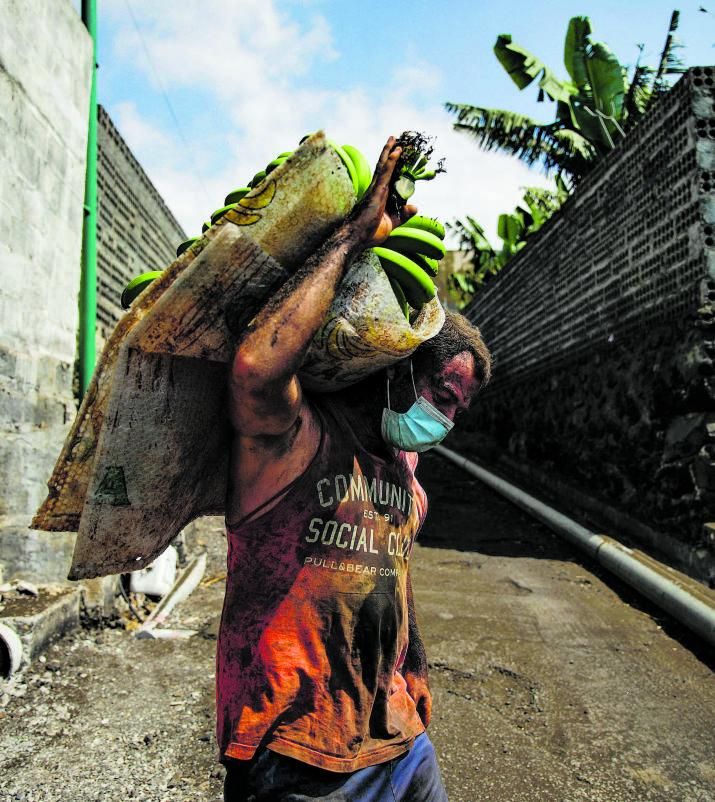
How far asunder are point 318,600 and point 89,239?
16.9 ft

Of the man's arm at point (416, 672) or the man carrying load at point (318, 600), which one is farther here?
the man's arm at point (416, 672)

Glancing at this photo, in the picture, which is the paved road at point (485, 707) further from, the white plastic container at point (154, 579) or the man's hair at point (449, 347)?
the man's hair at point (449, 347)

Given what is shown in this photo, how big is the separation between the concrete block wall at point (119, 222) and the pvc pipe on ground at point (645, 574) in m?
5.29

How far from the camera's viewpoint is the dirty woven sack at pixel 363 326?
1.47m

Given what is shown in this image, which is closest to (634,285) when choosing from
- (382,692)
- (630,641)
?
(630,641)

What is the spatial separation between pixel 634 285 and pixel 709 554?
10.2 feet

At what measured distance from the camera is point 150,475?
1505 millimetres

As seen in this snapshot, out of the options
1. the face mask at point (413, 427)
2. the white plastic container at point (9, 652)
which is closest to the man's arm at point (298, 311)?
the face mask at point (413, 427)

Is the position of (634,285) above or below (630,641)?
above

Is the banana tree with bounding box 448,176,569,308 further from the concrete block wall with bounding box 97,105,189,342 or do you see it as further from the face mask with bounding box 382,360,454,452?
the face mask with bounding box 382,360,454,452

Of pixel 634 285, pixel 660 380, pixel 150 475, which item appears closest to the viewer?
pixel 150 475

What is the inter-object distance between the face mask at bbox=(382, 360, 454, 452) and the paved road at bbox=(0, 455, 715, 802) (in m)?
2.27

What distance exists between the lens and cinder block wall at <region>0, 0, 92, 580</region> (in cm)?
439

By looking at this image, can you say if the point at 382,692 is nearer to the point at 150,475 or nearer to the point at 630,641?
the point at 150,475
